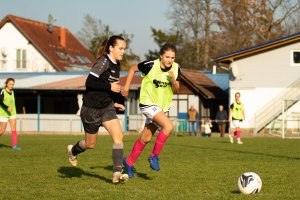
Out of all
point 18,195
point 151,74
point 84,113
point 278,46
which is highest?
point 278,46

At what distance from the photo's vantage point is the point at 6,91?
17844 millimetres

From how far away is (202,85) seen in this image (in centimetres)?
4356

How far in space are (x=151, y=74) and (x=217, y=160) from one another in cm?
471

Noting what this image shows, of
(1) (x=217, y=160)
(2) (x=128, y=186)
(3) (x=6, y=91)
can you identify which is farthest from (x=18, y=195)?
(3) (x=6, y=91)

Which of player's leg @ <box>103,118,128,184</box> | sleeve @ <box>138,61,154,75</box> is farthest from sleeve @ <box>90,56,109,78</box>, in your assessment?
sleeve @ <box>138,61,154,75</box>

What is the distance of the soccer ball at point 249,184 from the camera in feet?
27.1

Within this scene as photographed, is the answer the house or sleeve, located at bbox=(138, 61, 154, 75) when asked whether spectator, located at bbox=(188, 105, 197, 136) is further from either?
sleeve, located at bbox=(138, 61, 154, 75)

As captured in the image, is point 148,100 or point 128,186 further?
point 148,100

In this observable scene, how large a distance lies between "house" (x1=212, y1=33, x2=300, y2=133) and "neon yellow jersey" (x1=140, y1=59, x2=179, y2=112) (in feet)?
98.9

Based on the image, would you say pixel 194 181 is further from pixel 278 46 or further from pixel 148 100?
pixel 278 46

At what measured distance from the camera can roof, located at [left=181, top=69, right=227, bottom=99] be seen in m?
42.0

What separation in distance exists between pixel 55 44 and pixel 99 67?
54.7 metres

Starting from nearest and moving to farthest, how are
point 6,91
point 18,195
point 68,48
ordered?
1. point 18,195
2. point 6,91
3. point 68,48

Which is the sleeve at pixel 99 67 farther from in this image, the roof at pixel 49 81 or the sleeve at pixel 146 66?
the roof at pixel 49 81
